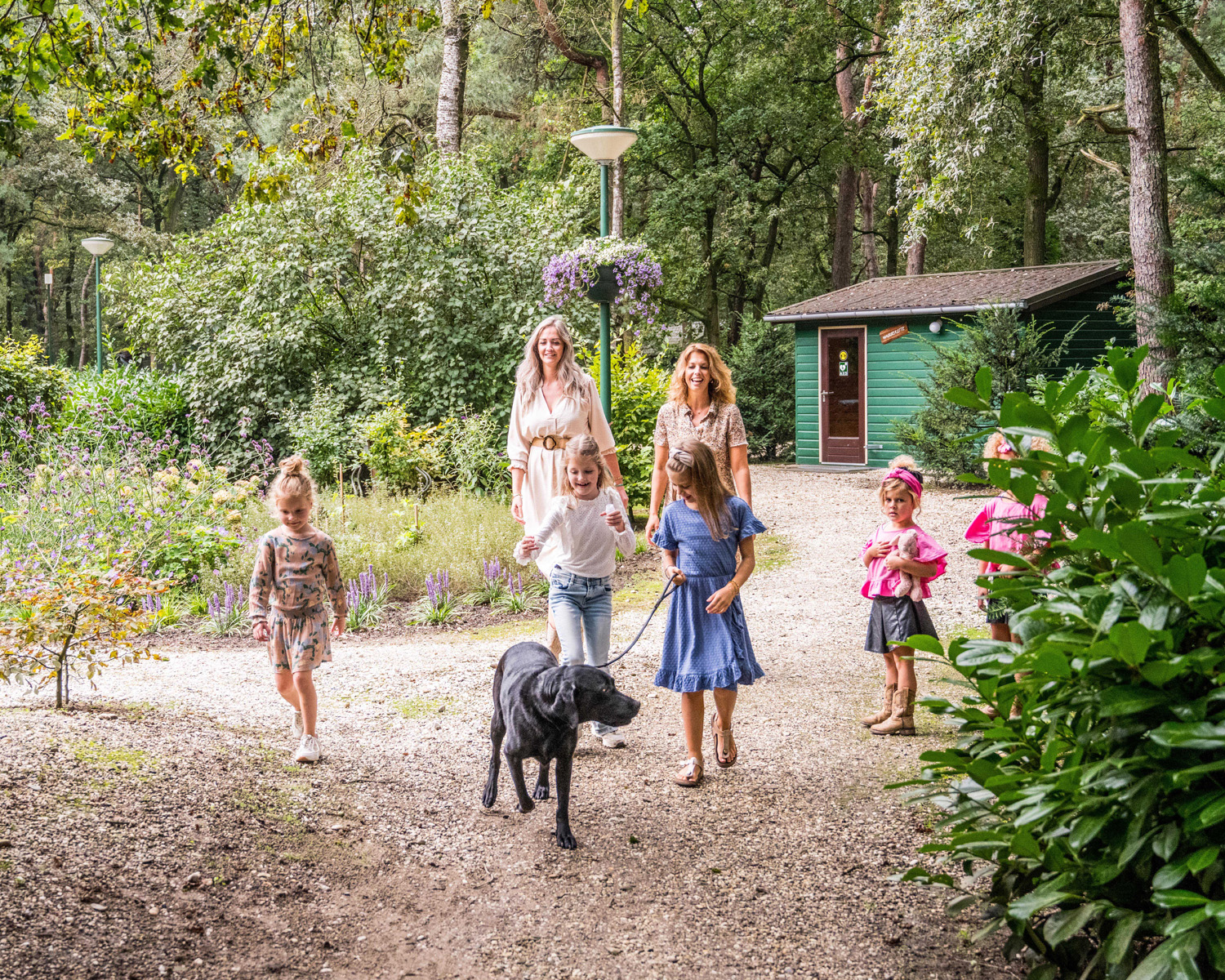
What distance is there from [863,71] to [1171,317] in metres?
22.8

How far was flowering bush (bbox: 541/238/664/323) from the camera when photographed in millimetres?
11594

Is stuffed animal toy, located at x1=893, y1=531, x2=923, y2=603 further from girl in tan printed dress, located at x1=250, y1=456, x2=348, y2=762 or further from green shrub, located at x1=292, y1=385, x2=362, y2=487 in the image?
green shrub, located at x1=292, y1=385, x2=362, y2=487

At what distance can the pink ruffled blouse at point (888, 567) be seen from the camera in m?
4.84

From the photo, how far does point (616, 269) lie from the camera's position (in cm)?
1126

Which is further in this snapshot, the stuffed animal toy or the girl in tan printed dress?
the stuffed animal toy

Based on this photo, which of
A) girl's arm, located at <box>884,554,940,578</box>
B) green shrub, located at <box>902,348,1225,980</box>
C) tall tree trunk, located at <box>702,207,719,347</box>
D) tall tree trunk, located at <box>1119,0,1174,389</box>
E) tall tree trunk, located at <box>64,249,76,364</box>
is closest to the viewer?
green shrub, located at <box>902,348,1225,980</box>

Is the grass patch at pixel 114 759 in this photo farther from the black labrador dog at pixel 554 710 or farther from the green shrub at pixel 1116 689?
the green shrub at pixel 1116 689

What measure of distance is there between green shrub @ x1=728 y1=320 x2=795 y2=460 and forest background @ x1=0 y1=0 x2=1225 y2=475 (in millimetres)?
89

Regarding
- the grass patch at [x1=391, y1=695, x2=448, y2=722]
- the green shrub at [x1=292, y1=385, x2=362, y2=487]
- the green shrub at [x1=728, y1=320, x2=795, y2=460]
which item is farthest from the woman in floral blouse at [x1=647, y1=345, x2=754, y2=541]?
the green shrub at [x1=728, y1=320, x2=795, y2=460]

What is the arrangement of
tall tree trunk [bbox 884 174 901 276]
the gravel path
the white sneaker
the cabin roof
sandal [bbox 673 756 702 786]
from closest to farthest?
1. the gravel path
2. sandal [bbox 673 756 702 786]
3. the white sneaker
4. the cabin roof
5. tall tree trunk [bbox 884 174 901 276]

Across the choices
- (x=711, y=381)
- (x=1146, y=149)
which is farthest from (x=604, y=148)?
(x=1146, y=149)

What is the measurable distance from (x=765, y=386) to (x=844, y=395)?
2.85 m

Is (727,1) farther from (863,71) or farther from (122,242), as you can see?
(122,242)

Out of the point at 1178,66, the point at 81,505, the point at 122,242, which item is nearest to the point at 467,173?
the point at 81,505
